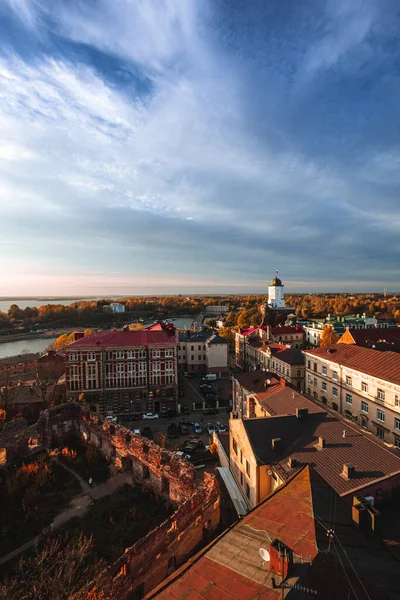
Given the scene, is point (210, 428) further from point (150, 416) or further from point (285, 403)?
point (285, 403)

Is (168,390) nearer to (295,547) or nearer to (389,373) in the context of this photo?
(389,373)

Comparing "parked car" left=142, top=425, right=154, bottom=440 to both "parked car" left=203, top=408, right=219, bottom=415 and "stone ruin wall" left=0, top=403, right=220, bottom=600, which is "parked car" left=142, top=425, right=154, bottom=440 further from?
"parked car" left=203, top=408, right=219, bottom=415

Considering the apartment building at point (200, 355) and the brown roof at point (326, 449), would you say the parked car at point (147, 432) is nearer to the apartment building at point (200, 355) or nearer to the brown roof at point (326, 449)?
the brown roof at point (326, 449)

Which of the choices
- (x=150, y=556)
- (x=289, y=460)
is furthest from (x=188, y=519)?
(x=289, y=460)

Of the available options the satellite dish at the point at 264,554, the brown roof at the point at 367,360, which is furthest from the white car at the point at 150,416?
the satellite dish at the point at 264,554

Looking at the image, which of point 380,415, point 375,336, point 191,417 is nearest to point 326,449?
point 380,415

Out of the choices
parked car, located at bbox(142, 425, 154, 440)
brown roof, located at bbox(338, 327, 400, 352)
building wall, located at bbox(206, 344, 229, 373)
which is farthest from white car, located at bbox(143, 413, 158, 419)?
brown roof, located at bbox(338, 327, 400, 352)
